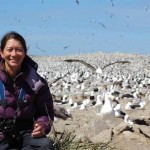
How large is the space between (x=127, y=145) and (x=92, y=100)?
619 centimetres

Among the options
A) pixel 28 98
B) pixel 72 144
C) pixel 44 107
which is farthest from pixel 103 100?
pixel 28 98

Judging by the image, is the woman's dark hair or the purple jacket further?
the woman's dark hair

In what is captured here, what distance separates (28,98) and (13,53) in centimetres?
41

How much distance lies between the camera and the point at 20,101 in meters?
5.35

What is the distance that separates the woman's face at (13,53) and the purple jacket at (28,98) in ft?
0.26

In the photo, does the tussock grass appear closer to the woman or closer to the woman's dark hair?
the woman

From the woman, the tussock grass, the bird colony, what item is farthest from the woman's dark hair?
the bird colony

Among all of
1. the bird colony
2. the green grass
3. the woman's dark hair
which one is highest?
the woman's dark hair

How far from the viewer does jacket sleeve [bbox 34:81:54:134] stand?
5.54m

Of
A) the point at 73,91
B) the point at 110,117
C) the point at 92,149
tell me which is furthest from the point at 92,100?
the point at 92,149

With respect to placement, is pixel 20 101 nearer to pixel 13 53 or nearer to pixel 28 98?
pixel 28 98

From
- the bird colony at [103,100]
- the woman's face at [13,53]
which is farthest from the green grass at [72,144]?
the bird colony at [103,100]

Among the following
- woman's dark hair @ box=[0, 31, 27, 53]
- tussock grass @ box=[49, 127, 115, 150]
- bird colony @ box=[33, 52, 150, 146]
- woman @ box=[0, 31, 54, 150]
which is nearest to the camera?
woman @ box=[0, 31, 54, 150]

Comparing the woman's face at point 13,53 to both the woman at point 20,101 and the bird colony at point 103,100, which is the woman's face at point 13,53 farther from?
the bird colony at point 103,100
